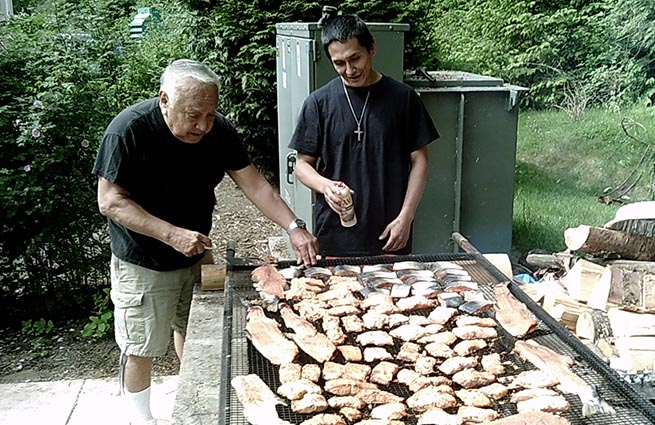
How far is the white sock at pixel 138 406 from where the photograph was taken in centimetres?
357

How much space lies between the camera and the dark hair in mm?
3561

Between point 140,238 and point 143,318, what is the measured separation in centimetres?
43

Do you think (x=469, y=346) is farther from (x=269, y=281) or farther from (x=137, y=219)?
(x=137, y=219)

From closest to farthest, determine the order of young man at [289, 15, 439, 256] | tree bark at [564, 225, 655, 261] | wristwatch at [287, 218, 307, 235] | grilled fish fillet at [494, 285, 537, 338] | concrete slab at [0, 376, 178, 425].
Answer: grilled fish fillet at [494, 285, 537, 338] < wristwatch at [287, 218, 307, 235] < young man at [289, 15, 439, 256] < tree bark at [564, 225, 655, 261] < concrete slab at [0, 376, 178, 425]

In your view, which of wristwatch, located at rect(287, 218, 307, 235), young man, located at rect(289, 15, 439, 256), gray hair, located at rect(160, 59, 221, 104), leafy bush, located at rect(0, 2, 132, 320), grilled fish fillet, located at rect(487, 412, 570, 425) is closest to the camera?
grilled fish fillet, located at rect(487, 412, 570, 425)

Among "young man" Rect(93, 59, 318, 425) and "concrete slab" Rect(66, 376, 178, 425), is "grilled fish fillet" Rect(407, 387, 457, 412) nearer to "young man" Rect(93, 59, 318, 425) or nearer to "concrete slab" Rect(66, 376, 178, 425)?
"young man" Rect(93, 59, 318, 425)

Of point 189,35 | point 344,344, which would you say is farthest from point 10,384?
point 189,35

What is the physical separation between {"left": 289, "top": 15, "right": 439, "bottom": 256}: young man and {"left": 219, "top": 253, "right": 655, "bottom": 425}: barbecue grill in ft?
2.12

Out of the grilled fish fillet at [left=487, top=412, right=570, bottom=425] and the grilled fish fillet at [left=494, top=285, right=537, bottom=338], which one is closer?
A: the grilled fish fillet at [left=487, top=412, right=570, bottom=425]

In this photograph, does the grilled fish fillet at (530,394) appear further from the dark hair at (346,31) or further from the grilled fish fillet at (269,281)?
the dark hair at (346,31)

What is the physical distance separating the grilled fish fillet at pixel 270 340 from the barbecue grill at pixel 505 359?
29mm

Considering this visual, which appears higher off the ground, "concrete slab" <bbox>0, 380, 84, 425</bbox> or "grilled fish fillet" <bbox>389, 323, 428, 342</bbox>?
"grilled fish fillet" <bbox>389, 323, 428, 342</bbox>

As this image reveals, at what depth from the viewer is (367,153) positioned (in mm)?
3773

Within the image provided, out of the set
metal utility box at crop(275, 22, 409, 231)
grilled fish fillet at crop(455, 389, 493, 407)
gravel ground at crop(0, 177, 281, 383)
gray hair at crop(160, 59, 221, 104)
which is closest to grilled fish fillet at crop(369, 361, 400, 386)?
grilled fish fillet at crop(455, 389, 493, 407)
